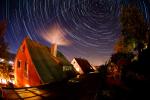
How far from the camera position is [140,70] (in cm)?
1584

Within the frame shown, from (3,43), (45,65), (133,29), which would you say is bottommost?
(45,65)

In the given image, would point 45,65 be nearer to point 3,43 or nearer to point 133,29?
point 133,29

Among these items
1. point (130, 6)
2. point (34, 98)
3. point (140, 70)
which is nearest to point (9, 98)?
point (34, 98)

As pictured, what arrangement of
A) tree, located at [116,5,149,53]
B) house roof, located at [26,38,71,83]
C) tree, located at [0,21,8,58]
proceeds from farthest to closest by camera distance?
tree, located at [0,21,8,58] → tree, located at [116,5,149,53] → house roof, located at [26,38,71,83]

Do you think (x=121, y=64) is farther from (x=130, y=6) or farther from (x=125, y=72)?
(x=130, y=6)

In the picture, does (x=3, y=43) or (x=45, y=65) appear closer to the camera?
(x=45, y=65)

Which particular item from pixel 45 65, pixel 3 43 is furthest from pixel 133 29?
pixel 3 43

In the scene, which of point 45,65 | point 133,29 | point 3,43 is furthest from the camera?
point 3,43

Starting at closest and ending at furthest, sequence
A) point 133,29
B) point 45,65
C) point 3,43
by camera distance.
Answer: point 45,65, point 133,29, point 3,43

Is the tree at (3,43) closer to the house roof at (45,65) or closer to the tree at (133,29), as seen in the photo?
the house roof at (45,65)

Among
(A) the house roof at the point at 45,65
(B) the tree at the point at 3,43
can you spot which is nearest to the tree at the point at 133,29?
(A) the house roof at the point at 45,65

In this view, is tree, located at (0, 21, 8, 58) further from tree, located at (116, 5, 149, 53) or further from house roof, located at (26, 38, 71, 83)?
tree, located at (116, 5, 149, 53)

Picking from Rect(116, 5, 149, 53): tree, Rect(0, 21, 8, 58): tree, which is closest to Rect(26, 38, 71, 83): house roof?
Rect(116, 5, 149, 53): tree

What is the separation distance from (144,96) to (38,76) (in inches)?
670
